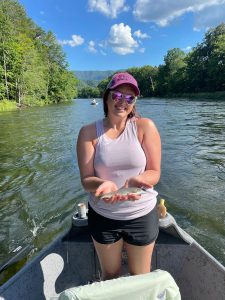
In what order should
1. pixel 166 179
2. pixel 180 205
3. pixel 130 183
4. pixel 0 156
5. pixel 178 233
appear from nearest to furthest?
pixel 130 183
pixel 178 233
pixel 180 205
pixel 166 179
pixel 0 156

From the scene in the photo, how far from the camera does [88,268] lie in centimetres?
383

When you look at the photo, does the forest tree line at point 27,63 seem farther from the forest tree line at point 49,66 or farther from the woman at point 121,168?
the woman at point 121,168

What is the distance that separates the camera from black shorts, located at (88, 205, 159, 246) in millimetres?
2732

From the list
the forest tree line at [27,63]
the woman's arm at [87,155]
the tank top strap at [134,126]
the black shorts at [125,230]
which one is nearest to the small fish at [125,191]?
the woman's arm at [87,155]

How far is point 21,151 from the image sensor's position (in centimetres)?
1509

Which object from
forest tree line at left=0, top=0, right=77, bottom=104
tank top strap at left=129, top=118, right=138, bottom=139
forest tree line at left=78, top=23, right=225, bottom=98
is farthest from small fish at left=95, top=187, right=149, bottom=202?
forest tree line at left=78, top=23, right=225, bottom=98

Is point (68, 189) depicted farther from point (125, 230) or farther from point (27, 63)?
point (27, 63)

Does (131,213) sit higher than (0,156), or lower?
higher

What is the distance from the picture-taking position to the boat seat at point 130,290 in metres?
2.51

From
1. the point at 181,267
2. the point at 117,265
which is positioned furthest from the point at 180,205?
the point at 117,265

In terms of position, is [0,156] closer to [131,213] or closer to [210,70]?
[131,213]

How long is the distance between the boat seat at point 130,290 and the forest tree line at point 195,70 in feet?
224

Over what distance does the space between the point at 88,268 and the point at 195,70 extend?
266ft

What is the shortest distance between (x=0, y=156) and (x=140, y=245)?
12.2 m
